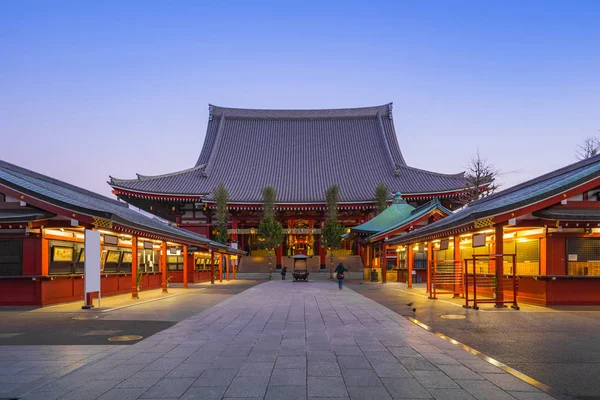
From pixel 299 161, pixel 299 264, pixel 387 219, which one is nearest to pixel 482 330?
pixel 387 219

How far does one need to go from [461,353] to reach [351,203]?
41611 mm

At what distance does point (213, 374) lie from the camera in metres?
7.57

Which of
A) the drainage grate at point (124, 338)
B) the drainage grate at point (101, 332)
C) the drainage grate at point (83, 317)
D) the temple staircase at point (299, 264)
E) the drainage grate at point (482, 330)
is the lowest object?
the temple staircase at point (299, 264)

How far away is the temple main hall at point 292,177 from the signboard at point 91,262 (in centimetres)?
3117

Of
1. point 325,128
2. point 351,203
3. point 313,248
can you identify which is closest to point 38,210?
point 351,203

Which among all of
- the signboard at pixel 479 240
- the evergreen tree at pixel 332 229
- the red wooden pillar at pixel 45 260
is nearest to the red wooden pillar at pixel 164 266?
the red wooden pillar at pixel 45 260

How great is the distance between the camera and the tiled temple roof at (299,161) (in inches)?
2055

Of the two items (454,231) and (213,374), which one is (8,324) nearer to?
(213,374)

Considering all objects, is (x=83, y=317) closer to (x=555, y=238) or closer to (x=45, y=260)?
(x=45, y=260)

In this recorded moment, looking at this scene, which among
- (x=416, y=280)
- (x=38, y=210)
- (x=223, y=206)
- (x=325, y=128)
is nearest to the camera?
(x=38, y=210)

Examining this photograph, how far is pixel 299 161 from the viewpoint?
6147 cm

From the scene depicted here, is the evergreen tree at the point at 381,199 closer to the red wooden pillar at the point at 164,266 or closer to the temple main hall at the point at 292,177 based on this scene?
the temple main hall at the point at 292,177

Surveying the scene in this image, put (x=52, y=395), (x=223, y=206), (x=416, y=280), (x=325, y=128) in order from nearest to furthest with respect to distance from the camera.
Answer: (x=52, y=395) < (x=416, y=280) < (x=223, y=206) < (x=325, y=128)

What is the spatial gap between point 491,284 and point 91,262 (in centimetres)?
1519
